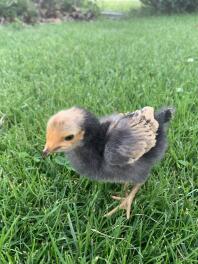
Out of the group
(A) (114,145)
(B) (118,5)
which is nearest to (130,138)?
(A) (114,145)

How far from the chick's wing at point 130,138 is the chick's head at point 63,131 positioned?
0.18m

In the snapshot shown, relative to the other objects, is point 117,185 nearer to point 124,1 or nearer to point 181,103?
point 181,103

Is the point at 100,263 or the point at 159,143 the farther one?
the point at 159,143

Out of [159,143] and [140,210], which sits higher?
[159,143]

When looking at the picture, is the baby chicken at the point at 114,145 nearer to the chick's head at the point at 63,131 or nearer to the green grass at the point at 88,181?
the chick's head at the point at 63,131

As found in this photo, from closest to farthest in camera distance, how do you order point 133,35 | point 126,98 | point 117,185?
point 117,185 → point 126,98 → point 133,35

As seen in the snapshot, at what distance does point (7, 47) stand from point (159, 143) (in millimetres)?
3985

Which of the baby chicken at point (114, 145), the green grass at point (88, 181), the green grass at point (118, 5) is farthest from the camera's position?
the green grass at point (118, 5)

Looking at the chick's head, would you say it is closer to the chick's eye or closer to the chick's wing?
the chick's eye

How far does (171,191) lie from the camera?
2057 millimetres

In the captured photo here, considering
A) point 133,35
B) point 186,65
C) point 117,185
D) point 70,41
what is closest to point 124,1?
point 133,35

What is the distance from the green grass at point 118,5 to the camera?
13342 millimetres

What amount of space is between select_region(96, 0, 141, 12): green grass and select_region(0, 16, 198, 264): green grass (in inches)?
374

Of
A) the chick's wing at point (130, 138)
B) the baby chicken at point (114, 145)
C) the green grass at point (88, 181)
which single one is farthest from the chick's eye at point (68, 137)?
the green grass at point (88, 181)
